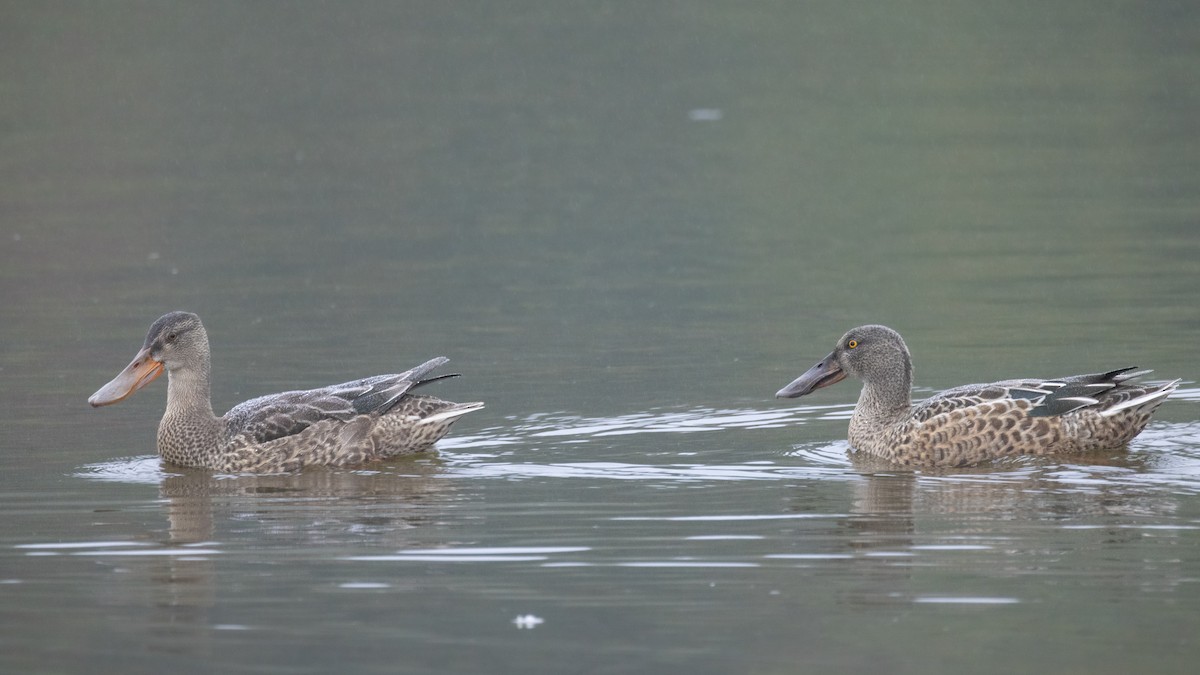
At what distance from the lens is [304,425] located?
11.7 metres

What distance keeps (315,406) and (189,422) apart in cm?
83

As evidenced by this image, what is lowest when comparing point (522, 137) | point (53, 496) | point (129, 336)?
point (53, 496)

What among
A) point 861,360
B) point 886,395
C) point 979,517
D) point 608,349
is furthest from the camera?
point 608,349

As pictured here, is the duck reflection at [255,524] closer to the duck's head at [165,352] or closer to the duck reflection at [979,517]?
the duck's head at [165,352]

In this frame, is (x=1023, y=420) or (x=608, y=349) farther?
(x=608, y=349)

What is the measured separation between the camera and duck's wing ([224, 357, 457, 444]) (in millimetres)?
11680

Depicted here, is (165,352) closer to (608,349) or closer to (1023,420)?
(608,349)

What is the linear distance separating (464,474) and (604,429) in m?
1.28

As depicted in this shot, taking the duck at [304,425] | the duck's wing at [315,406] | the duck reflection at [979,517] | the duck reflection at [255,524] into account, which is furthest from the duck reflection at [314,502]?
the duck reflection at [979,517]

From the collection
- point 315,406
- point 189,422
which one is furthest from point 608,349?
point 189,422

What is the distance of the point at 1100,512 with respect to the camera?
378 inches

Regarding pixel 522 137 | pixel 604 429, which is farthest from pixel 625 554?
pixel 522 137

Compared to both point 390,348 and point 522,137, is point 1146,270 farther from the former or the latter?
point 522,137

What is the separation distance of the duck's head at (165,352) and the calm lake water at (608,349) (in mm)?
512
